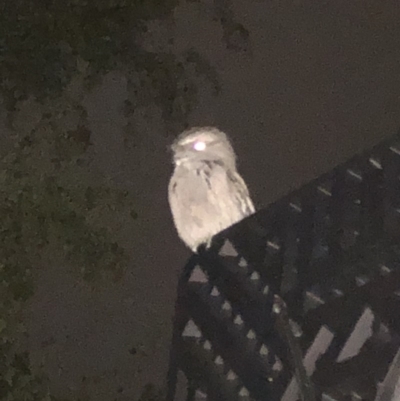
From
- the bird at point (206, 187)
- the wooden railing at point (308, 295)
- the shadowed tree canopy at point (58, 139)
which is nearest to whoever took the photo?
the wooden railing at point (308, 295)

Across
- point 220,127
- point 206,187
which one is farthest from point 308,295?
point 220,127

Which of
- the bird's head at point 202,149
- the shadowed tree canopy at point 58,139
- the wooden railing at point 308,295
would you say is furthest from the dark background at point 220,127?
the wooden railing at point 308,295

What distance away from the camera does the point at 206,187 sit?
1237mm

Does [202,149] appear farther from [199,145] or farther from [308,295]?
[308,295]

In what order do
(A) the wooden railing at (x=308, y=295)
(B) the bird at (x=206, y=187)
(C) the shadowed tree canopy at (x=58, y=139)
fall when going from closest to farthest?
(A) the wooden railing at (x=308, y=295)
(B) the bird at (x=206, y=187)
(C) the shadowed tree canopy at (x=58, y=139)

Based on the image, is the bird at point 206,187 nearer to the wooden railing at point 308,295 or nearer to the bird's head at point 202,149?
the bird's head at point 202,149

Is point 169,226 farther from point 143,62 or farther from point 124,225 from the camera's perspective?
point 143,62

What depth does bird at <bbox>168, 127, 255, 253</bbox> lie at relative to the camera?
48.9 inches

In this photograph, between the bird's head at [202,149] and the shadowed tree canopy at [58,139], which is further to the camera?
the shadowed tree canopy at [58,139]

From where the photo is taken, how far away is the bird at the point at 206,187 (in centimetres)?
124

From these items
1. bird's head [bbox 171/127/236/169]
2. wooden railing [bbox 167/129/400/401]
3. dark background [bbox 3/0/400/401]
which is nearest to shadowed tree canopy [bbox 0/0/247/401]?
dark background [bbox 3/0/400/401]

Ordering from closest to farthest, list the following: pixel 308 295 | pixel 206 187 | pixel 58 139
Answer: pixel 308 295, pixel 206 187, pixel 58 139

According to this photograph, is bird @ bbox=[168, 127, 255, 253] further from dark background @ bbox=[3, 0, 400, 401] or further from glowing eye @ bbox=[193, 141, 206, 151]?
dark background @ bbox=[3, 0, 400, 401]

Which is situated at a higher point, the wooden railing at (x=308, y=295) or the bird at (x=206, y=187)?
the wooden railing at (x=308, y=295)
